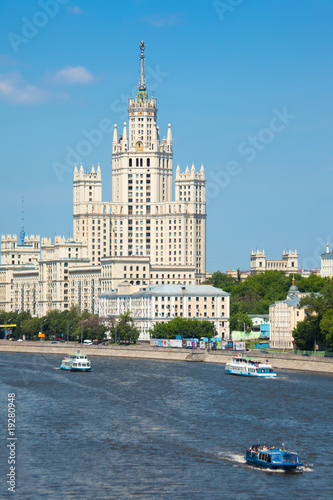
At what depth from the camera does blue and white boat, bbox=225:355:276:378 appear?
454ft

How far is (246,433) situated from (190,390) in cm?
3276

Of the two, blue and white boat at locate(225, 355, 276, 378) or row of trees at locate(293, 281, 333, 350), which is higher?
row of trees at locate(293, 281, 333, 350)

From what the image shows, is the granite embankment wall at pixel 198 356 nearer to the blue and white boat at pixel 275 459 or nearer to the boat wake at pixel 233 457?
the boat wake at pixel 233 457

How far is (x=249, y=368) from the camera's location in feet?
462

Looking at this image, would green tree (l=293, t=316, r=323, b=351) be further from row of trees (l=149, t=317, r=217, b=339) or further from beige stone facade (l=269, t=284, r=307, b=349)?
row of trees (l=149, t=317, r=217, b=339)

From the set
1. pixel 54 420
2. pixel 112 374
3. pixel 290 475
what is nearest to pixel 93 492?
pixel 290 475

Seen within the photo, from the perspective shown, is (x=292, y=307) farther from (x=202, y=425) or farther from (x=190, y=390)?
(x=202, y=425)

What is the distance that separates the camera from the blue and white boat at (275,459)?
236 ft

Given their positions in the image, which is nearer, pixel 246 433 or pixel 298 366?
pixel 246 433

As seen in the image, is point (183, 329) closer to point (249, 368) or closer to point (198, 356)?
point (198, 356)

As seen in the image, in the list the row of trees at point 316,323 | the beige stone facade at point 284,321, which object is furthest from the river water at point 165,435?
the beige stone facade at point 284,321

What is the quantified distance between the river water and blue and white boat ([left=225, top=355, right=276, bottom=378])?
10.3 ft

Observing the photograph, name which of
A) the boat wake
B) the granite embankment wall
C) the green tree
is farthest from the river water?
the green tree

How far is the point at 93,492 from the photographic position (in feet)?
217
